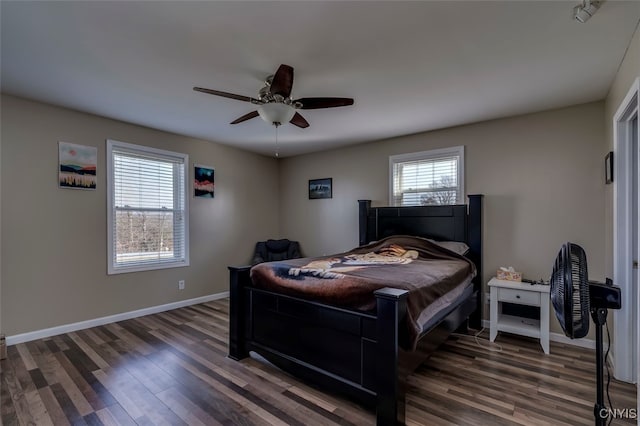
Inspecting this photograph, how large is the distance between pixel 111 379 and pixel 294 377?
142 cm

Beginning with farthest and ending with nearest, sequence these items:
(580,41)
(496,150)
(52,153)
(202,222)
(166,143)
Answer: (202,222), (166,143), (496,150), (52,153), (580,41)

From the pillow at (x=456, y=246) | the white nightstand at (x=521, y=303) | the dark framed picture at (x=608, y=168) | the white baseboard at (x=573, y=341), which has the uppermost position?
the dark framed picture at (x=608, y=168)

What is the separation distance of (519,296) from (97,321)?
4600mm

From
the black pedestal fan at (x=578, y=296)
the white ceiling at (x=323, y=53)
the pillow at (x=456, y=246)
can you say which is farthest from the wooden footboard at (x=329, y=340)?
the pillow at (x=456, y=246)

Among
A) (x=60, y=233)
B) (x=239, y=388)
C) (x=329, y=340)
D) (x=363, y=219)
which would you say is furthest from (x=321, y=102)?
(x=60, y=233)

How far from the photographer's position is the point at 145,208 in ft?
13.3

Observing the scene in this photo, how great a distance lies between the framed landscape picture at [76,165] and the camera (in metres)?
3.33

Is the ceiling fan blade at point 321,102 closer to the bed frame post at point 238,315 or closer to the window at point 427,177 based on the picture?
the bed frame post at point 238,315

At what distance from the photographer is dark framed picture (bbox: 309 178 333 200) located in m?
5.20

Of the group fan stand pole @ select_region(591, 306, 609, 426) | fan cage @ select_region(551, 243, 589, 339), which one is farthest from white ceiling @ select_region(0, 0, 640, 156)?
fan stand pole @ select_region(591, 306, 609, 426)

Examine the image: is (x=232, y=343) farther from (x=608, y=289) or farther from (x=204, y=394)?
(x=608, y=289)

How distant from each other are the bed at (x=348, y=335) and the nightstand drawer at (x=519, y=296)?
0.30 metres

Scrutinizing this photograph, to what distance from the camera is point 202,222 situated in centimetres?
467

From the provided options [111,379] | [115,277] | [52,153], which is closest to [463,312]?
[111,379]
